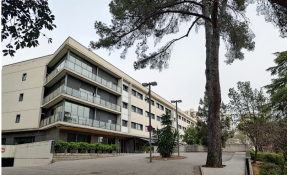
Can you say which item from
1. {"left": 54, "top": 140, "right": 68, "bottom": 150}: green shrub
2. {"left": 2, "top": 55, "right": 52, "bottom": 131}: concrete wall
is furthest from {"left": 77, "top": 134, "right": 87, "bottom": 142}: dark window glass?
{"left": 54, "top": 140, "right": 68, "bottom": 150}: green shrub

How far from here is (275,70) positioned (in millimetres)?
19578

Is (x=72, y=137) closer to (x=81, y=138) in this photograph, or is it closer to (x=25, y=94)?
(x=81, y=138)

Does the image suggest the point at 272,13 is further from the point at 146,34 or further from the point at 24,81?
the point at 24,81

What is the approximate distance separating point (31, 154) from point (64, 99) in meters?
6.14

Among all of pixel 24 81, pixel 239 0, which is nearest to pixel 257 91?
pixel 239 0

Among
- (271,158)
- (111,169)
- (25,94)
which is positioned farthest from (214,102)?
(25,94)

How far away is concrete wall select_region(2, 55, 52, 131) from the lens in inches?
1009

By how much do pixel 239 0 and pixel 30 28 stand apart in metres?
8.53

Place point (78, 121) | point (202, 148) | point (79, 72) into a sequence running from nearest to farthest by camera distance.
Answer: point (78, 121), point (79, 72), point (202, 148)

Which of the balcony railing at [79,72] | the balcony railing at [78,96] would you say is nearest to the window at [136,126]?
the balcony railing at [78,96]

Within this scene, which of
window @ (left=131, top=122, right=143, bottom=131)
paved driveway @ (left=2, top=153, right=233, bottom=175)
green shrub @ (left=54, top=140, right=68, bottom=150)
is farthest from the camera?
window @ (left=131, top=122, right=143, bottom=131)

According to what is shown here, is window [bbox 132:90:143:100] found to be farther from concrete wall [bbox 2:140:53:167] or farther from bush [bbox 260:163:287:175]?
bush [bbox 260:163:287:175]

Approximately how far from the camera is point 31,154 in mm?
18781

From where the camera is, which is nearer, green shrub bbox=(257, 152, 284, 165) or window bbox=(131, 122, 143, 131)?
green shrub bbox=(257, 152, 284, 165)
